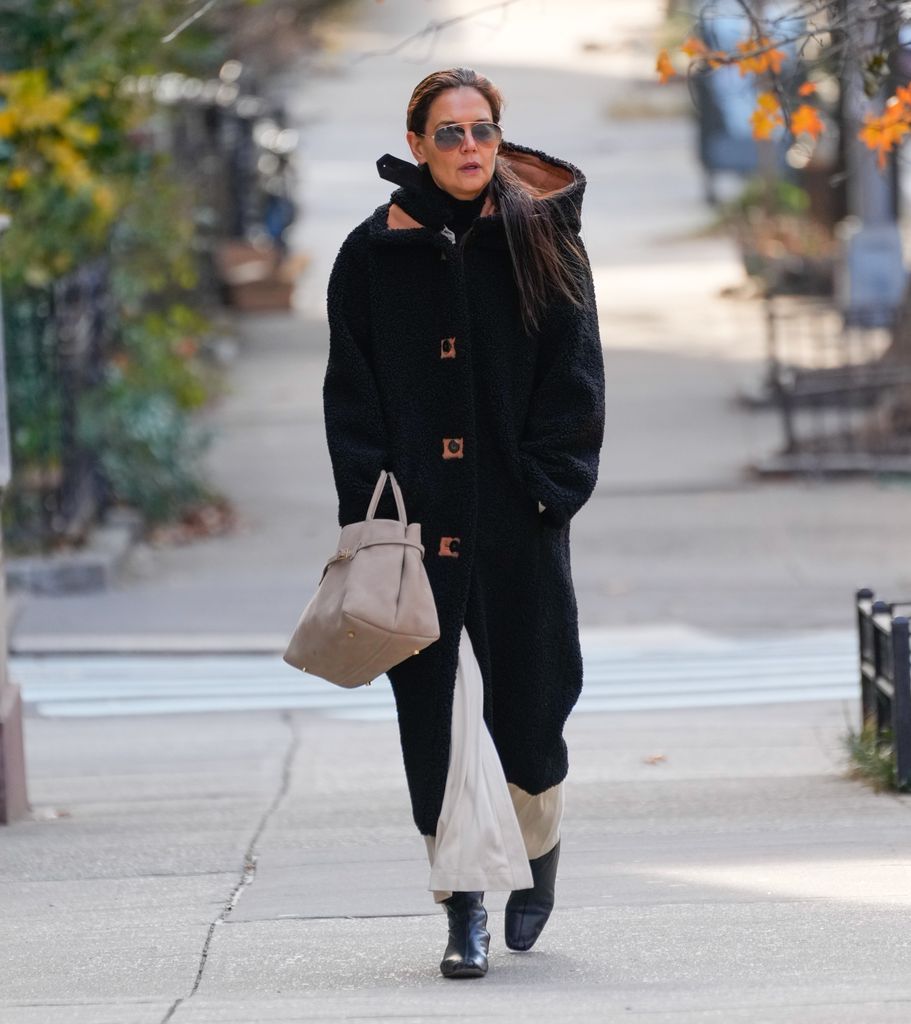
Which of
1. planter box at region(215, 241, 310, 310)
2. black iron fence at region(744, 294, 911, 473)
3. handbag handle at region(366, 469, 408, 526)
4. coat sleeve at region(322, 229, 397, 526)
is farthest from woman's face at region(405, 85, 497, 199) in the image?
planter box at region(215, 241, 310, 310)

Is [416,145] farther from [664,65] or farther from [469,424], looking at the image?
[664,65]

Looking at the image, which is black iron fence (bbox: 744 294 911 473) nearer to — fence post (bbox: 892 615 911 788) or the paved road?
the paved road

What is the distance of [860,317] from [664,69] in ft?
28.7

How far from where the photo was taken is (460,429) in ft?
13.5

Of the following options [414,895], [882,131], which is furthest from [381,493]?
[882,131]

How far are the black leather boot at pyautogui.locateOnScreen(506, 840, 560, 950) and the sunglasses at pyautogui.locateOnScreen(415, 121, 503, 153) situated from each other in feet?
4.98

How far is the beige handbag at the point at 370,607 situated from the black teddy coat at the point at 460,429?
0.08 meters

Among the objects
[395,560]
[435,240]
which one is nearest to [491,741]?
[395,560]

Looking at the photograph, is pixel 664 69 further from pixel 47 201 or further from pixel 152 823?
pixel 47 201

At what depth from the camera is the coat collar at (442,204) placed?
4.12 meters

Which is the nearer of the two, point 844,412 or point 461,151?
point 461,151

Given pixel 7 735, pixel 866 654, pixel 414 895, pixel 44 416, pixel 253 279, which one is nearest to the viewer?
pixel 414 895

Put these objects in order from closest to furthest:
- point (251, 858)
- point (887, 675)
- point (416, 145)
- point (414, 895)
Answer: point (416, 145)
point (414, 895)
point (251, 858)
point (887, 675)

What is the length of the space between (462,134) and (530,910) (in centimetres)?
165
